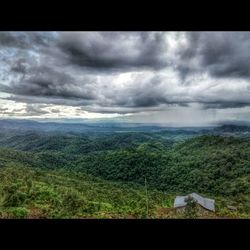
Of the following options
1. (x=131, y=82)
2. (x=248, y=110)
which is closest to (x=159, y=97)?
(x=131, y=82)

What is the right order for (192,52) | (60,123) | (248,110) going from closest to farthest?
(248,110), (192,52), (60,123)

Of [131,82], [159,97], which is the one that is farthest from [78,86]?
[159,97]
